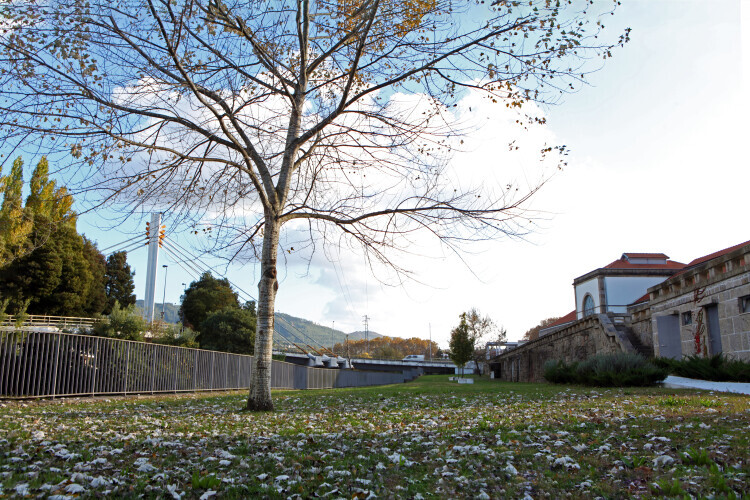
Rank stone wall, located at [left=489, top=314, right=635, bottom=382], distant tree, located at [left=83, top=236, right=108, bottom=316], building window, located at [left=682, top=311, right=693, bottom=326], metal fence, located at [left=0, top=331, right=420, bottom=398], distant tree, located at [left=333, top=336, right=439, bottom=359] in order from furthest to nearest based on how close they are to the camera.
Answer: distant tree, located at [left=333, top=336, right=439, bottom=359] → distant tree, located at [left=83, top=236, right=108, bottom=316] → stone wall, located at [left=489, top=314, right=635, bottom=382] → building window, located at [left=682, top=311, right=693, bottom=326] → metal fence, located at [left=0, top=331, right=420, bottom=398]

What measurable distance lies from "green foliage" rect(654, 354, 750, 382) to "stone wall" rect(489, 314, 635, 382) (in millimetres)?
4129

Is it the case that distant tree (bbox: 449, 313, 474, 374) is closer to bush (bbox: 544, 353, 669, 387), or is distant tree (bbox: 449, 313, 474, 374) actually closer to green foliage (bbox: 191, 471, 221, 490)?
bush (bbox: 544, 353, 669, 387)

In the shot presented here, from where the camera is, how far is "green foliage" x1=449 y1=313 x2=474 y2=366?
47.5 meters

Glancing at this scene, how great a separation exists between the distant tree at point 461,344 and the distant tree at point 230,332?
19.4 meters

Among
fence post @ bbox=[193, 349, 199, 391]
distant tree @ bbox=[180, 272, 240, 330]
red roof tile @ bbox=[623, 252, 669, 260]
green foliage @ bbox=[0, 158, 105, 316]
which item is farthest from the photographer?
distant tree @ bbox=[180, 272, 240, 330]

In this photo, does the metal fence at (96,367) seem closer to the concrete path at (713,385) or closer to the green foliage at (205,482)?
the green foliage at (205,482)

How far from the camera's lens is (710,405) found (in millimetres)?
8789

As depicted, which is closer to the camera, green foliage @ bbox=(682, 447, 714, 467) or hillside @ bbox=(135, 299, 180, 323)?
green foliage @ bbox=(682, 447, 714, 467)

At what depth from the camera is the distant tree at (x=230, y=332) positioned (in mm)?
48344

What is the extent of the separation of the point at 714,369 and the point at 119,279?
2924 inches

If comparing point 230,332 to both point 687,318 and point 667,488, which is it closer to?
point 687,318

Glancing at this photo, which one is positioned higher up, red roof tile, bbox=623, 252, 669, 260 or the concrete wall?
red roof tile, bbox=623, 252, 669, 260

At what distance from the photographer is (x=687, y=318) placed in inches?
772

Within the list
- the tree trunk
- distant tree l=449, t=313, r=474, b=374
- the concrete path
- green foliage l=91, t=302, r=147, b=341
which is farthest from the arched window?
the tree trunk
